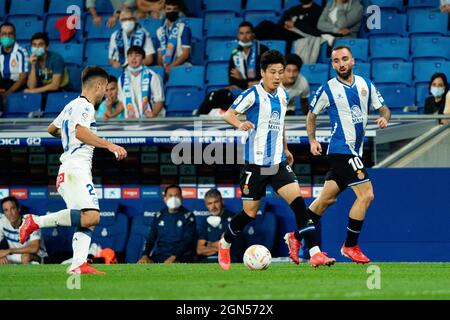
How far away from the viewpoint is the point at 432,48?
18297 millimetres

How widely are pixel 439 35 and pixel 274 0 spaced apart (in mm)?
2861

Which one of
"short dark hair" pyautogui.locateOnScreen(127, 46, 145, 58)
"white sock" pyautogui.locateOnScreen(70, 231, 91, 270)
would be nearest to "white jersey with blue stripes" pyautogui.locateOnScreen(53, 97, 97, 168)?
"white sock" pyautogui.locateOnScreen(70, 231, 91, 270)

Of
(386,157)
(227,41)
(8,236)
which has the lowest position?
(8,236)

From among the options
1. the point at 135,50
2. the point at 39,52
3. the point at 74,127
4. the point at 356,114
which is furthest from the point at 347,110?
the point at 39,52

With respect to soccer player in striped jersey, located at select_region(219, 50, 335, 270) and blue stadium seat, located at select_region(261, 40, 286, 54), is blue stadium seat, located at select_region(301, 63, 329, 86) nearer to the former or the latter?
blue stadium seat, located at select_region(261, 40, 286, 54)

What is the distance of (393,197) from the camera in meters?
15.6

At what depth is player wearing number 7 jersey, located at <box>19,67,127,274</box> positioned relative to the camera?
1134 cm

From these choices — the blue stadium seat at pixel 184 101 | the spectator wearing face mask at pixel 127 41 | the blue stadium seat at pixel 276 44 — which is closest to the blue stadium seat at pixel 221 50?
the blue stadium seat at pixel 276 44

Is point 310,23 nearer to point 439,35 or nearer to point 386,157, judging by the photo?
point 439,35

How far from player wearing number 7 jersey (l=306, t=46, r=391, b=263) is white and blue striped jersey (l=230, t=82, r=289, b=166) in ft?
Result: 1.59

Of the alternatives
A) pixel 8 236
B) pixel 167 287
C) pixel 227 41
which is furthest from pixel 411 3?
pixel 167 287

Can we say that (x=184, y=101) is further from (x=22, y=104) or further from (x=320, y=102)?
(x=320, y=102)

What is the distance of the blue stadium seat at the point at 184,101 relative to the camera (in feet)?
58.6

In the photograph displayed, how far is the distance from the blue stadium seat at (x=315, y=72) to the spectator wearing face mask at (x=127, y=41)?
2466 millimetres
